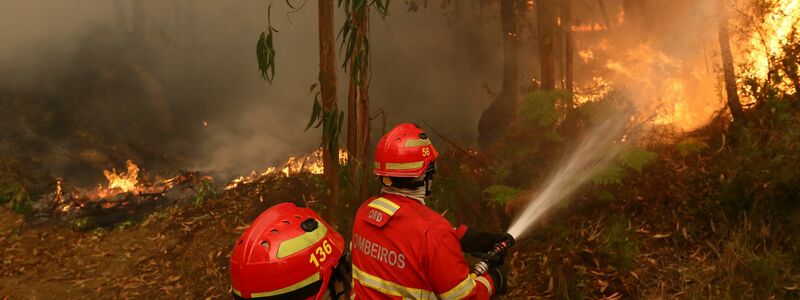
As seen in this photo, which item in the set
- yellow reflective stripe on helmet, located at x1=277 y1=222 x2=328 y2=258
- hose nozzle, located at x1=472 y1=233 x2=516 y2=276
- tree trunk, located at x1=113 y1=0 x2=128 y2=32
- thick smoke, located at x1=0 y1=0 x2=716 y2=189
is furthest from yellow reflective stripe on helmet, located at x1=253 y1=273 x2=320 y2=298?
tree trunk, located at x1=113 y1=0 x2=128 y2=32

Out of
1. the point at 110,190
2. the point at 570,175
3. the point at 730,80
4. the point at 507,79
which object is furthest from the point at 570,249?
the point at 110,190

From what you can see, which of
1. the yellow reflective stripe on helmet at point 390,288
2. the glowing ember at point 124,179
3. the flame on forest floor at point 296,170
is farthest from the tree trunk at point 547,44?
the glowing ember at point 124,179

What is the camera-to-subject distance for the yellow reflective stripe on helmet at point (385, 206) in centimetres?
274

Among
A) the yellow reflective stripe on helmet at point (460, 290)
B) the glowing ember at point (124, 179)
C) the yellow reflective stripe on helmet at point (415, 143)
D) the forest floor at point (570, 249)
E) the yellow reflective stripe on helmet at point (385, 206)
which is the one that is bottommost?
the forest floor at point (570, 249)

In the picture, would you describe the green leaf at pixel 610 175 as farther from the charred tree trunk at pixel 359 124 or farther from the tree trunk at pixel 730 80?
the charred tree trunk at pixel 359 124

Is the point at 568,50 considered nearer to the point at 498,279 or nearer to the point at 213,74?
the point at 498,279

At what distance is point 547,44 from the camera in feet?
28.6

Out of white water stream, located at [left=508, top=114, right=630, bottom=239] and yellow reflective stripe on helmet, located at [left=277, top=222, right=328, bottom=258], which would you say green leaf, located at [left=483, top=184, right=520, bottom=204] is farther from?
yellow reflective stripe on helmet, located at [left=277, top=222, right=328, bottom=258]

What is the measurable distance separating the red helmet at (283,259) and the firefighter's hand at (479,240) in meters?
1.25

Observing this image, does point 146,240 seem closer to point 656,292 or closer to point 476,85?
point 656,292

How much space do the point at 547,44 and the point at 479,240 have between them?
6.41 m

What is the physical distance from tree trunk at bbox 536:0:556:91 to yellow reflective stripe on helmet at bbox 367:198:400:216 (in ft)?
20.3

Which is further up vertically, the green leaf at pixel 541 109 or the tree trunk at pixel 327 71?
the tree trunk at pixel 327 71

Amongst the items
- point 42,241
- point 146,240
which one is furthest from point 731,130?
point 42,241
